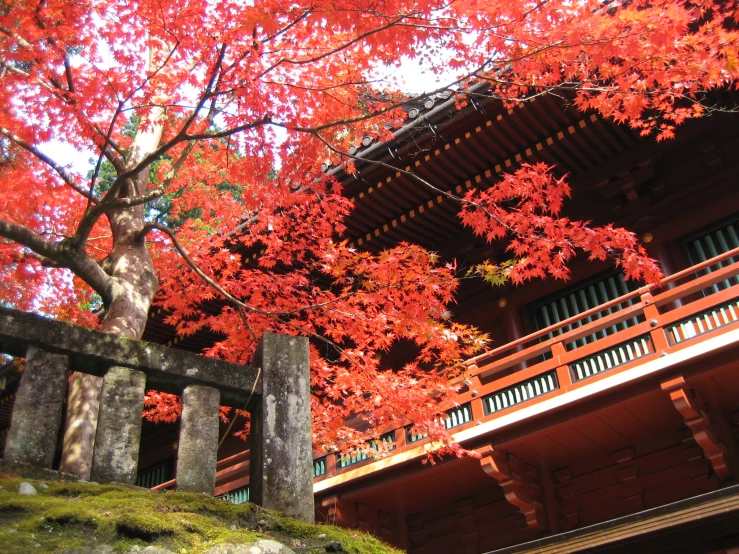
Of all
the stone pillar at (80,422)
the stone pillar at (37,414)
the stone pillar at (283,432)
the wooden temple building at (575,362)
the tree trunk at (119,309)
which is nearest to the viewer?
the stone pillar at (37,414)

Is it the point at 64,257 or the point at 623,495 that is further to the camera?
the point at 623,495

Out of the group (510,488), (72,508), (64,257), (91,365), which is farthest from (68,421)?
(510,488)

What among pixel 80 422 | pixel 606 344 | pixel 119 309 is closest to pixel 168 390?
pixel 80 422

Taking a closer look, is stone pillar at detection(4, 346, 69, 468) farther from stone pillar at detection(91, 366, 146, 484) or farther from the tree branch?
the tree branch

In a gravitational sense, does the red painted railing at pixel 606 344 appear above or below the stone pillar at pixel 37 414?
above

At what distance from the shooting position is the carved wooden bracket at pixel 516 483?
9.64 metres

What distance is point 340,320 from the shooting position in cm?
1074

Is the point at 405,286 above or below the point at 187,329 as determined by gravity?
below

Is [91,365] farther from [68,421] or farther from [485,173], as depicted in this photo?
[485,173]

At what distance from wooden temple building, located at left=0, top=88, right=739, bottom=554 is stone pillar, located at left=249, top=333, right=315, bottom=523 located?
4531 mm

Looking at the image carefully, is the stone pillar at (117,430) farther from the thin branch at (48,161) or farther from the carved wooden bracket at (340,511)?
the carved wooden bracket at (340,511)

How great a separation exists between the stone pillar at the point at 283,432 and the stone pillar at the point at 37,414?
118 centimetres

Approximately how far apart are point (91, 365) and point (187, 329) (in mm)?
7427

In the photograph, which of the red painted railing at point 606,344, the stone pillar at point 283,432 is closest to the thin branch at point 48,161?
the stone pillar at point 283,432
